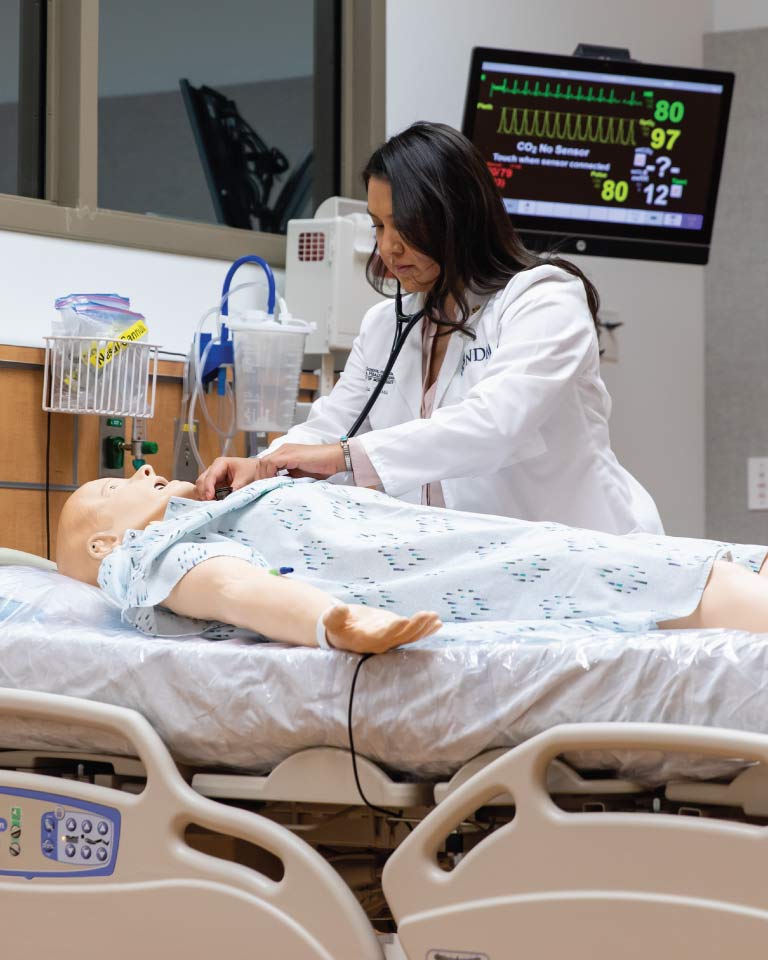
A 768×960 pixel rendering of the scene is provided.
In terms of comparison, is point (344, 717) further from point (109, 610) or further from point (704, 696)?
point (109, 610)

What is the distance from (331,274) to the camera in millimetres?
3346

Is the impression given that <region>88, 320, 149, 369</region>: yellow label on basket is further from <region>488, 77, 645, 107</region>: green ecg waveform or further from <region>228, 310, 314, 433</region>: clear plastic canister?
<region>488, 77, 645, 107</region>: green ecg waveform

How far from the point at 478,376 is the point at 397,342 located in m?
0.21

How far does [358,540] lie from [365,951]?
592 mm

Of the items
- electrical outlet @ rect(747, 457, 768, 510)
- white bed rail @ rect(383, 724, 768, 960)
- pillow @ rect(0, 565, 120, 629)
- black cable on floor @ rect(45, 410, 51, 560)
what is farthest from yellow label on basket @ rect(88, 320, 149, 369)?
electrical outlet @ rect(747, 457, 768, 510)

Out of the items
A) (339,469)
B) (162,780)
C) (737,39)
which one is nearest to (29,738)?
(162,780)

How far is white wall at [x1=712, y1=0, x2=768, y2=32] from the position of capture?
4.48 metres

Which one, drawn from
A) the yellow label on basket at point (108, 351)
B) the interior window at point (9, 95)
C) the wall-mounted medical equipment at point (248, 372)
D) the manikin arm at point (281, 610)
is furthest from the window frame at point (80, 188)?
the manikin arm at point (281, 610)

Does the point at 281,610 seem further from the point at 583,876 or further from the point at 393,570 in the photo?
the point at 583,876

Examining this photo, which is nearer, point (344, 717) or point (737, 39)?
point (344, 717)

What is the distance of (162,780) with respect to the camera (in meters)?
1.52

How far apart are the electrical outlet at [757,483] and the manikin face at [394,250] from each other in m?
2.32

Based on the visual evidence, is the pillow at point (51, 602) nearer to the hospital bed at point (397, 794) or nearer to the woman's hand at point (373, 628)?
the hospital bed at point (397, 794)

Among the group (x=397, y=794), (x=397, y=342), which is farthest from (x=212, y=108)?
(x=397, y=794)
